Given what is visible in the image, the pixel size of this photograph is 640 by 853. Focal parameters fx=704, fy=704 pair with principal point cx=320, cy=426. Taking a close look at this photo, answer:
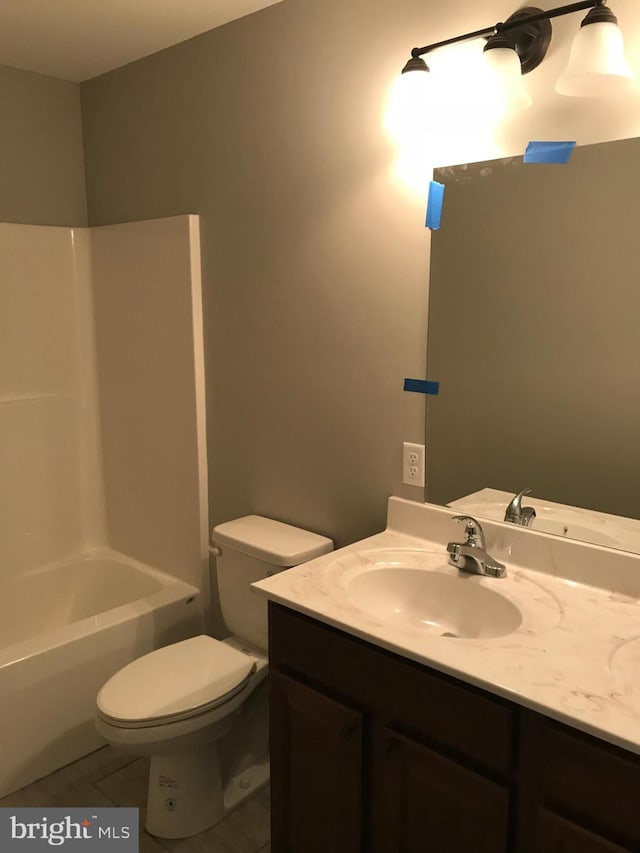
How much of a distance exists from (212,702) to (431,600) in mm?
680

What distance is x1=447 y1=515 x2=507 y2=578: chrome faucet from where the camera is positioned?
5.61 ft

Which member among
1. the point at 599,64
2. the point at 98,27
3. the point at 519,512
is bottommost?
the point at 519,512

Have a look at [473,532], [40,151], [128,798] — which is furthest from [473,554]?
[40,151]

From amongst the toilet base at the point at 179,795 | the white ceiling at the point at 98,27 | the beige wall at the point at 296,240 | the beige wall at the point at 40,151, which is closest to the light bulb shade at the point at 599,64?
the beige wall at the point at 296,240

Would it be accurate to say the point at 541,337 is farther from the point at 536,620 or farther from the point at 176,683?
the point at 176,683

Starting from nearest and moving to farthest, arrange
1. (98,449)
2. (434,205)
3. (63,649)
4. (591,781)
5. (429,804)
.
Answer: (591,781), (429,804), (434,205), (63,649), (98,449)

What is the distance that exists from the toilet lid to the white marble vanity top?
1.64 feet

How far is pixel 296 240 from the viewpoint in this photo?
2174mm

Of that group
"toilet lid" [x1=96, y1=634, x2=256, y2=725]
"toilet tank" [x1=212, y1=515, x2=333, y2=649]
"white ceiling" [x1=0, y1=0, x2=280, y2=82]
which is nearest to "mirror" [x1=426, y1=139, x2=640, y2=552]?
"toilet tank" [x1=212, y1=515, x2=333, y2=649]

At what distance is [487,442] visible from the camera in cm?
183

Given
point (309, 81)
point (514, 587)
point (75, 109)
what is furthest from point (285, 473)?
point (75, 109)

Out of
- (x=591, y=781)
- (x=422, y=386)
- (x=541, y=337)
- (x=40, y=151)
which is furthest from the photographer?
(x=40, y=151)

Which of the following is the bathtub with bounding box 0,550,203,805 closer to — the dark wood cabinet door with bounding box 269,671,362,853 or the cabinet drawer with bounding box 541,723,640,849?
the dark wood cabinet door with bounding box 269,671,362,853

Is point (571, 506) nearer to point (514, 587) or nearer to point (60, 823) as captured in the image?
point (514, 587)
